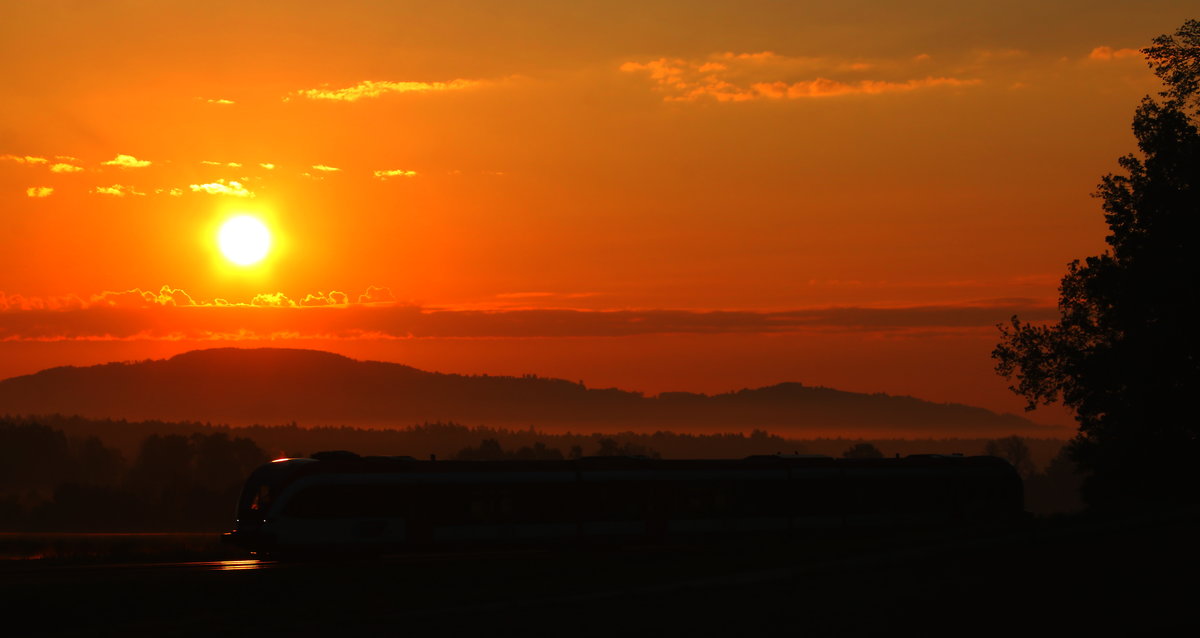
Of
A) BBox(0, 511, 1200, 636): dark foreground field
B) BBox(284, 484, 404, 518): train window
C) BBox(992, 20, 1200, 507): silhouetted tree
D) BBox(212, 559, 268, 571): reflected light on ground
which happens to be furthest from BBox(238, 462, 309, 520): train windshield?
BBox(992, 20, 1200, 507): silhouetted tree

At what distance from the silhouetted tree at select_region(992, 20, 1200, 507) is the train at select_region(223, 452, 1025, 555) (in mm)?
4597

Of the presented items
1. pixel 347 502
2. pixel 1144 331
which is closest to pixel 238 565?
pixel 347 502

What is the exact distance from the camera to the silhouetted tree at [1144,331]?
5100 cm

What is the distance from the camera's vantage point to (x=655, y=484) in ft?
154

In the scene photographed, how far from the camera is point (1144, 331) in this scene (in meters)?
52.5

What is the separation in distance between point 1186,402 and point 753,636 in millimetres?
34677

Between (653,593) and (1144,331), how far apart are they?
29745 mm

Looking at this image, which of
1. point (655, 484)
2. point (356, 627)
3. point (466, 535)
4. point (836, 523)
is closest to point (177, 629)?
point (356, 627)

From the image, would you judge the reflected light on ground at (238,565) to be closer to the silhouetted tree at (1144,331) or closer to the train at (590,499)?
the train at (590,499)

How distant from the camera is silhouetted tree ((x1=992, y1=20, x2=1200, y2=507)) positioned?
5100 centimetres

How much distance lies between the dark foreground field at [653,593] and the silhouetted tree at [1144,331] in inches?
511

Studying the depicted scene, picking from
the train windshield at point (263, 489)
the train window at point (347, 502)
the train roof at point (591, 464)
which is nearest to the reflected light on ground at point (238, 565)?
the train windshield at point (263, 489)

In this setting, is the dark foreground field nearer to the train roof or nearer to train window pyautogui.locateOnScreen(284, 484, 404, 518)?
train window pyautogui.locateOnScreen(284, 484, 404, 518)

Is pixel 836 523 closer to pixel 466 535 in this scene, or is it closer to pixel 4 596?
pixel 466 535
